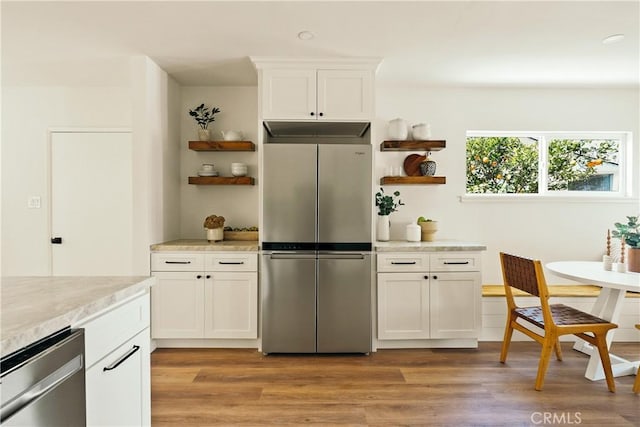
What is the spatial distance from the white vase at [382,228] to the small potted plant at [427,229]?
1.05ft

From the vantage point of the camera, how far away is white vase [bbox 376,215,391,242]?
3389 millimetres

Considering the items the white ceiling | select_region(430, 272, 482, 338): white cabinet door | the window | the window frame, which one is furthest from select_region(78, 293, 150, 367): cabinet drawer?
the window

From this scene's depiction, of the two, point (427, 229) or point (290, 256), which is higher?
point (427, 229)

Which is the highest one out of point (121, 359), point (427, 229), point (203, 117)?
point (203, 117)

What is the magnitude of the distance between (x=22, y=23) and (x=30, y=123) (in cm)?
157

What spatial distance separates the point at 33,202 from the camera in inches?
142

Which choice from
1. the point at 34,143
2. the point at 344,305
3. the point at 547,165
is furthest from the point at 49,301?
the point at 547,165

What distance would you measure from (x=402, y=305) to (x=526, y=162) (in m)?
2.11

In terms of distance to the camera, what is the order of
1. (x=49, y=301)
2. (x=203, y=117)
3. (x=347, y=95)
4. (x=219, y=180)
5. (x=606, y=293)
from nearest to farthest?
(x=49, y=301), (x=606, y=293), (x=347, y=95), (x=219, y=180), (x=203, y=117)

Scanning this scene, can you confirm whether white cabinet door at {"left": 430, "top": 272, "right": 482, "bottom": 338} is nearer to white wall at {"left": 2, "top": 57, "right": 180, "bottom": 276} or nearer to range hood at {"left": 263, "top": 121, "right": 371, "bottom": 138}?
range hood at {"left": 263, "top": 121, "right": 371, "bottom": 138}

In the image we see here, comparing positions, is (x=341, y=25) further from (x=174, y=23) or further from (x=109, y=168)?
(x=109, y=168)

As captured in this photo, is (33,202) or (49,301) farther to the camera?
(33,202)

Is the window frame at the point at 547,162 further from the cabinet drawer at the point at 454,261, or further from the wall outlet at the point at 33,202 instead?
the wall outlet at the point at 33,202

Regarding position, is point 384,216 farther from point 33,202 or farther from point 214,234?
point 33,202
